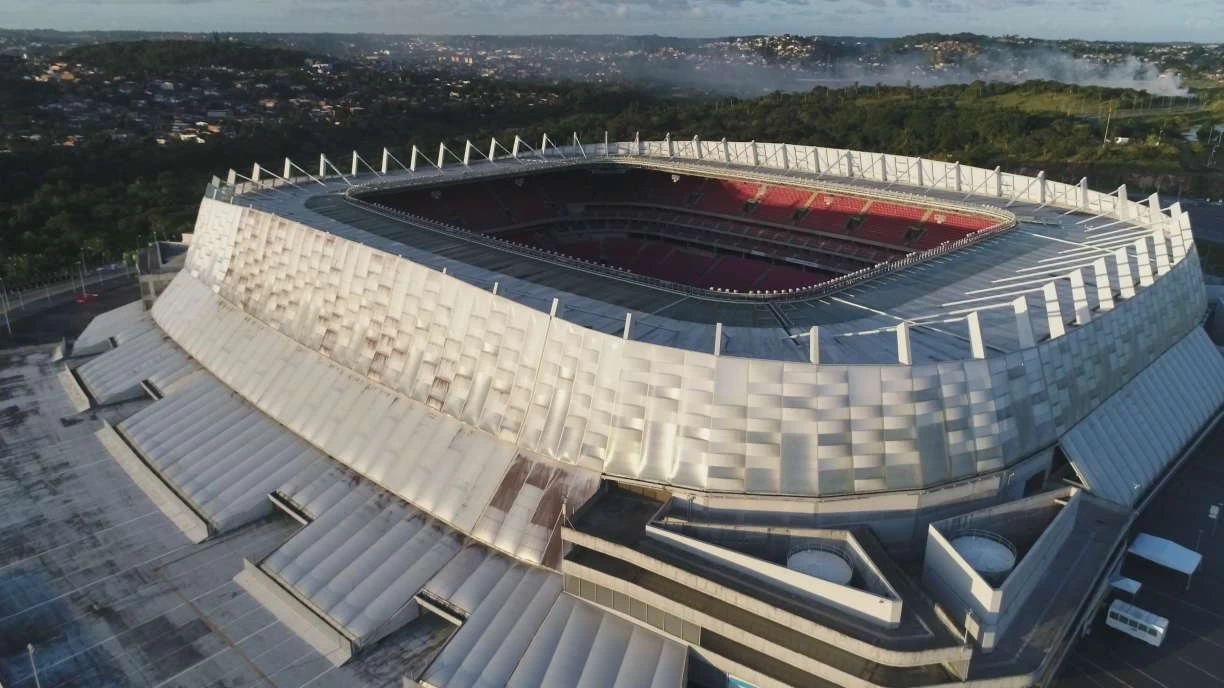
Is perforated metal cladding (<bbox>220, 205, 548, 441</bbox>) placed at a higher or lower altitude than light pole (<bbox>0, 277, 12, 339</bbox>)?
higher

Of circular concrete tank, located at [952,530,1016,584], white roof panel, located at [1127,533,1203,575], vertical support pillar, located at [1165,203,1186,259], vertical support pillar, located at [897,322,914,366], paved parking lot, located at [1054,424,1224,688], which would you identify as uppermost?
vertical support pillar, located at [1165,203,1186,259]

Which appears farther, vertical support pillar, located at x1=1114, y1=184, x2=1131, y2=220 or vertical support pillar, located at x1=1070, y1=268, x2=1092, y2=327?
vertical support pillar, located at x1=1114, y1=184, x2=1131, y2=220

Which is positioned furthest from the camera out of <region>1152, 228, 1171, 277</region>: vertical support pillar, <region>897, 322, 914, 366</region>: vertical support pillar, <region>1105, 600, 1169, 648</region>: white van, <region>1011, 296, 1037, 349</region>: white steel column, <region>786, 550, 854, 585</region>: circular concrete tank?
<region>1152, 228, 1171, 277</region>: vertical support pillar

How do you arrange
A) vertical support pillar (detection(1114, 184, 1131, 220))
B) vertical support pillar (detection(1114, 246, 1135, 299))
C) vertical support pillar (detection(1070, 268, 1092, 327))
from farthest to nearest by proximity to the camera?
vertical support pillar (detection(1114, 184, 1131, 220))
vertical support pillar (detection(1114, 246, 1135, 299))
vertical support pillar (detection(1070, 268, 1092, 327))

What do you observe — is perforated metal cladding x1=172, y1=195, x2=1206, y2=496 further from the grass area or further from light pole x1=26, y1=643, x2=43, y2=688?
the grass area

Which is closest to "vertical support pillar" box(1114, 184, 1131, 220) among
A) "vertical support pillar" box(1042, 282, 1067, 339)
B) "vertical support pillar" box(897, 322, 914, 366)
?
"vertical support pillar" box(1042, 282, 1067, 339)

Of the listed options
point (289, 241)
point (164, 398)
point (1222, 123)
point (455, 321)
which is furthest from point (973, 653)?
point (1222, 123)

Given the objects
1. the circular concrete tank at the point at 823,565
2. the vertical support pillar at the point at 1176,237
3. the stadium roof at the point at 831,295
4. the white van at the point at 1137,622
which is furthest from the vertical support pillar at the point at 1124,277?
the circular concrete tank at the point at 823,565

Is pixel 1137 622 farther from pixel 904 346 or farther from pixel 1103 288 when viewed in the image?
pixel 1103 288
